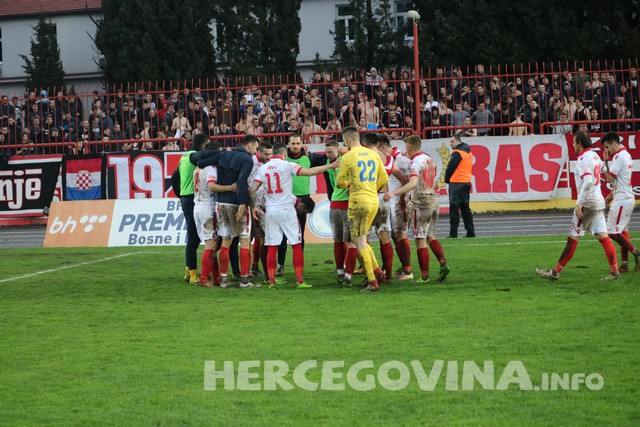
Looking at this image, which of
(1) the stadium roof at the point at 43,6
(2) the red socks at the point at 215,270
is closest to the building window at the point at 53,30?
(1) the stadium roof at the point at 43,6

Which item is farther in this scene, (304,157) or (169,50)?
(169,50)

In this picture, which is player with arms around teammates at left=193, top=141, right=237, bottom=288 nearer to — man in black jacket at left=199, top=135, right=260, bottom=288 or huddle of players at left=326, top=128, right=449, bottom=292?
man in black jacket at left=199, top=135, right=260, bottom=288

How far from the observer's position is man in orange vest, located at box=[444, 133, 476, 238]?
866 inches

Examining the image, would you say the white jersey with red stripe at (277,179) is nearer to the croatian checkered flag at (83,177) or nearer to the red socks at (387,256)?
the red socks at (387,256)

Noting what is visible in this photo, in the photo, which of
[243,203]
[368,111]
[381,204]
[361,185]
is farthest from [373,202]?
[368,111]

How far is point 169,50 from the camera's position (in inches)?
1730

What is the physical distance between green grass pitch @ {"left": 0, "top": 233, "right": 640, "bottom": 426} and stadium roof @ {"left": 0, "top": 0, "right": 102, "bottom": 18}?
40.3m

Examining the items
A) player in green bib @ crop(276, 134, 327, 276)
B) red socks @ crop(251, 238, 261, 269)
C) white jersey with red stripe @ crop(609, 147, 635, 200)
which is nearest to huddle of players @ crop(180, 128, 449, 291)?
player in green bib @ crop(276, 134, 327, 276)

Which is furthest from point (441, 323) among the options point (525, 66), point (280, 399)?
point (525, 66)

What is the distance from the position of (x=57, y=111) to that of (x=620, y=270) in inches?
795

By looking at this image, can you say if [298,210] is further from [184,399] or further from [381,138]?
[184,399]

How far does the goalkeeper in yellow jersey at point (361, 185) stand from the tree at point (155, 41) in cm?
3064

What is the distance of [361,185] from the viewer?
13641mm
